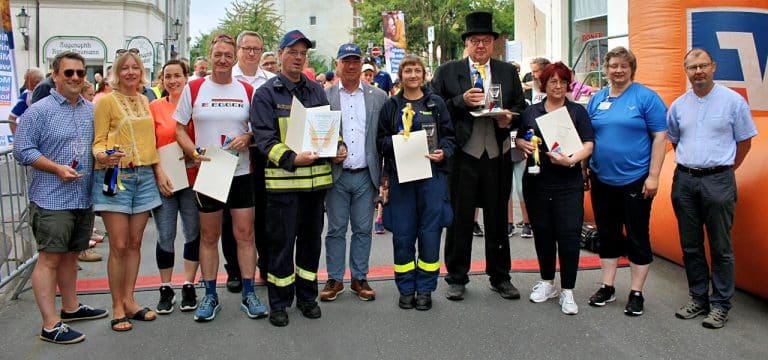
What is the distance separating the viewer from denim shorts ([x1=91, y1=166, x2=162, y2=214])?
15.0 ft

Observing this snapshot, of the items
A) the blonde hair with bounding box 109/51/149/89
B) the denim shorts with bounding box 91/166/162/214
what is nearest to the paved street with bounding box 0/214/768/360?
the denim shorts with bounding box 91/166/162/214

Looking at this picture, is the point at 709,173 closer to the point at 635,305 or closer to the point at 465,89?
the point at 635,305

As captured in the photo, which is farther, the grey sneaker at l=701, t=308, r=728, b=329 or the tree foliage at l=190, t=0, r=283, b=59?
the tree foliage at l=190, t=0, r=283, b=59

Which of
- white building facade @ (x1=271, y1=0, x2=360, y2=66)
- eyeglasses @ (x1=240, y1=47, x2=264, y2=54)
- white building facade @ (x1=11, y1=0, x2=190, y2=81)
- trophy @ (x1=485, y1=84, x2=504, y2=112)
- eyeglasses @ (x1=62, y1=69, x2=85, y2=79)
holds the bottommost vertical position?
trophy @ (x1=485, y1=84, x2=504, y2=112)

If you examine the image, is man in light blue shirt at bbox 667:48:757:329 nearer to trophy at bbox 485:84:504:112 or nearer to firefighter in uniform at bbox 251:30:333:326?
trophy at bbox 485:84:504:112

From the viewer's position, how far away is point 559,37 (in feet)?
57.9

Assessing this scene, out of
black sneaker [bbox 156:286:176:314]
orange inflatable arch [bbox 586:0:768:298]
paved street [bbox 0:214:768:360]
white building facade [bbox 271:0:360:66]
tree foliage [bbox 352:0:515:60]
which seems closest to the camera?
paved street [bbox 0:214:768:360]

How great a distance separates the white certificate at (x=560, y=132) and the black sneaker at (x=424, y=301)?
150 cm

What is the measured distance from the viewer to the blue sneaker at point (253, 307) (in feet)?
16.6

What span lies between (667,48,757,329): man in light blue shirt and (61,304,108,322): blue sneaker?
14.3ft

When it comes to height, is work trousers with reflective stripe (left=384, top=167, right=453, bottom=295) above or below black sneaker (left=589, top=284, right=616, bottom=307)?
above

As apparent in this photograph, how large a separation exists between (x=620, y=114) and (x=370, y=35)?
152ft

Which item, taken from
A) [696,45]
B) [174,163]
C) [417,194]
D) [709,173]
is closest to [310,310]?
[417,194]

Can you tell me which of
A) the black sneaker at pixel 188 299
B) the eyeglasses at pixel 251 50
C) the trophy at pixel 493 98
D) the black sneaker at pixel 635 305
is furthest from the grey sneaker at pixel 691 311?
the eyeglasses at pixel 251 50
